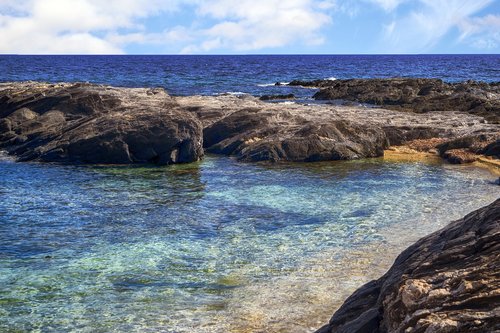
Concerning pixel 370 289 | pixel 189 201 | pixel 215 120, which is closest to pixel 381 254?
pixel 370 289

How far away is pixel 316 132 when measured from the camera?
26.6 m

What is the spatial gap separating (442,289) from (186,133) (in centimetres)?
2093

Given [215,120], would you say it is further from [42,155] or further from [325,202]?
[325,202]

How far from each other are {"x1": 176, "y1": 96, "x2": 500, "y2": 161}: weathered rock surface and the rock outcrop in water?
18574 mm

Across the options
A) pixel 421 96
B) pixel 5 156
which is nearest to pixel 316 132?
pixel 5 156

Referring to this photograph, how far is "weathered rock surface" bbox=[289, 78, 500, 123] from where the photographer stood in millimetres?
38812

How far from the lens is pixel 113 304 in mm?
10484

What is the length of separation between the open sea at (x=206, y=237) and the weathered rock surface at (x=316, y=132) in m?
1.60

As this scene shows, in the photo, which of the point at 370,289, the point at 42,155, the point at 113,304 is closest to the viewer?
the point at 370,289

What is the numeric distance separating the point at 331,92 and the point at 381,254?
1649 inches

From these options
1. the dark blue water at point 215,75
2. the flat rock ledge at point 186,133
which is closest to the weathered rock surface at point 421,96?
the flat rock ledge at point 186,133

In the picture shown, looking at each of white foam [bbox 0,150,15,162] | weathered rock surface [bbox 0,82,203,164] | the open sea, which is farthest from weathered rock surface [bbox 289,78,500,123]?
white foam [bbox 0,150,15,162]

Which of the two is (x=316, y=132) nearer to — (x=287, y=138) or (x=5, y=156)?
(x=287, y=138)

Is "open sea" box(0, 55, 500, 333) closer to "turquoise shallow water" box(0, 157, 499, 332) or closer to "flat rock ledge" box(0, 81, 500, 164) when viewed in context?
"turquoise shallow water" box(0, 157, 499, 332)
